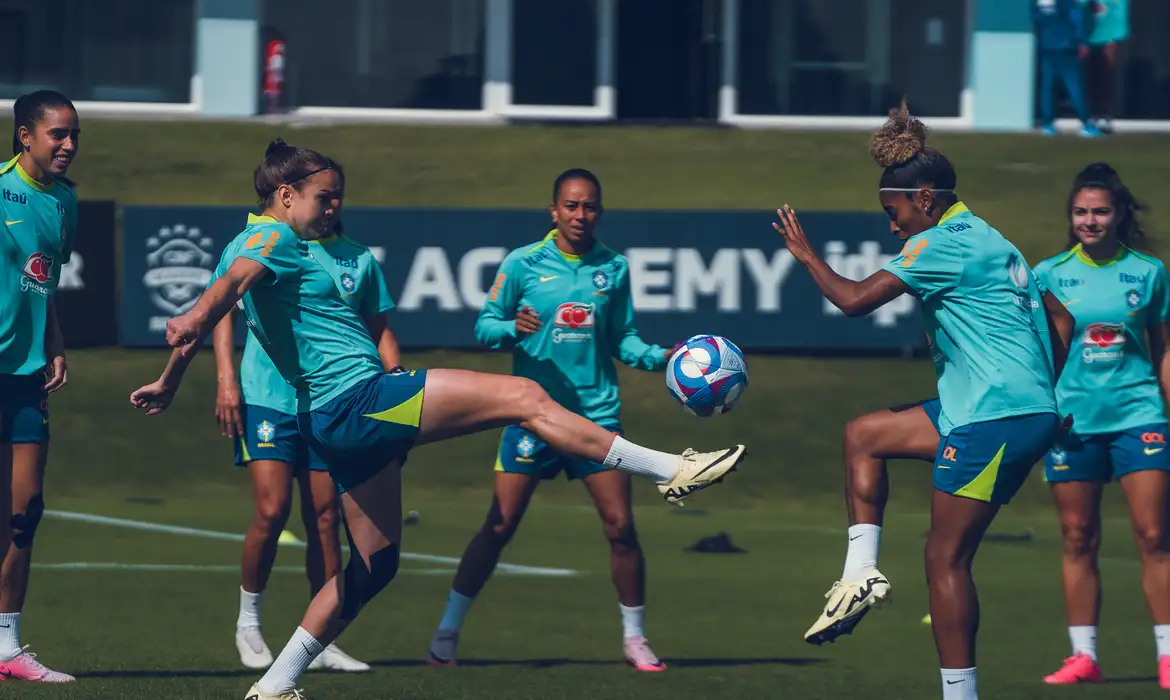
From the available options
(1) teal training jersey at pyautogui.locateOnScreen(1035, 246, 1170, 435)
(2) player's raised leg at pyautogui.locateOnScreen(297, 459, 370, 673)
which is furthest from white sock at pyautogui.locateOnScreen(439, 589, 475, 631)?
(1) teal training jersey at pyautogui.locateOnScreen(1035, 246, 1170, 435)

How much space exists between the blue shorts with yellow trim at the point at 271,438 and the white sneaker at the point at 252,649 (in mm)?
806

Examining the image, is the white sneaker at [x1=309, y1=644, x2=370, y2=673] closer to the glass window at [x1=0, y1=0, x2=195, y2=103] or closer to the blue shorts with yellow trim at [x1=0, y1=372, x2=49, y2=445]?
the blue shorts with yellow trim at [x1=0, y1=372, x2=49, y2=445]

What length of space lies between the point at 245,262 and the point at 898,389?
1035 centimetres

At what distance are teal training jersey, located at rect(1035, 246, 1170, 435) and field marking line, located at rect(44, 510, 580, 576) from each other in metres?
3.97

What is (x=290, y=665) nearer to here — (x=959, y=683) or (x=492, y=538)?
(x=492, y=538)

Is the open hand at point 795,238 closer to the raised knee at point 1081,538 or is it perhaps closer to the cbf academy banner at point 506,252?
the raised knee at point 1081,538

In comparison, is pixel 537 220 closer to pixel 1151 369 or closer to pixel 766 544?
pixel 766 544

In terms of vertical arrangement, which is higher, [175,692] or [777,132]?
[777,132]

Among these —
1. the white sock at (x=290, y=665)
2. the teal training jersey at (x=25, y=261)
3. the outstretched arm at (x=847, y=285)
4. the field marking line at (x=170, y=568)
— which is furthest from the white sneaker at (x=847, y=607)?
the field marking line at (x=170, y=568)

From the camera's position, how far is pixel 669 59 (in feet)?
77.3

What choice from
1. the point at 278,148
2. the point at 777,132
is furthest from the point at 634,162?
the point at 278,148

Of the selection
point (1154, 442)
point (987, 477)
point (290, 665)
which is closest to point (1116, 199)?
point (1154, 442)

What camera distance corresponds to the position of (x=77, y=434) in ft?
52.2

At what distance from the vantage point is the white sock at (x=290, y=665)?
7.08m
